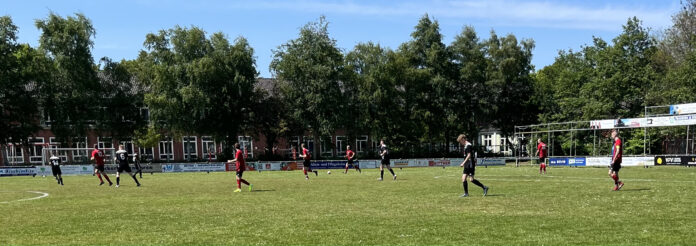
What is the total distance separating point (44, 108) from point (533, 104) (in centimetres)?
5177

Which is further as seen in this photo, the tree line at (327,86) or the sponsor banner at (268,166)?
the tree line at (327,86)

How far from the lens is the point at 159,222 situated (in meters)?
11.1

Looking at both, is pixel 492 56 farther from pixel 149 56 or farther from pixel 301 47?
pixel 149 56

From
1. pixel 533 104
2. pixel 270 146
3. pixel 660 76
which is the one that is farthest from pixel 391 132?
pixel 660 76

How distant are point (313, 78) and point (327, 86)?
1.73 m

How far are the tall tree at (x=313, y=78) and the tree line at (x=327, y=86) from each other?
0.13 meters

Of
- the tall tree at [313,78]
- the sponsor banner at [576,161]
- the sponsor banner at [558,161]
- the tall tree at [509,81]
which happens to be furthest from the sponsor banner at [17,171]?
the tall tree at [509,81]

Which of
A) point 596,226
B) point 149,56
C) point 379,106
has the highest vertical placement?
point 149,56

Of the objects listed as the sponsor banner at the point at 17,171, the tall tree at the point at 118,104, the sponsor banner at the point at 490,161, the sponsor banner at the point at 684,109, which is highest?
the tall tree at the point at 118,104

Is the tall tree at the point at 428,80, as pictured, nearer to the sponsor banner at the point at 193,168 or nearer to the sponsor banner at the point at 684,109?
the sponsor banner at the point at 193,168

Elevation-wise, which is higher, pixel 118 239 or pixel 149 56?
pixel 149 56

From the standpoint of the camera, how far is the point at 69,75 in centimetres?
4941

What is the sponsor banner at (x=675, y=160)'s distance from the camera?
113 feet

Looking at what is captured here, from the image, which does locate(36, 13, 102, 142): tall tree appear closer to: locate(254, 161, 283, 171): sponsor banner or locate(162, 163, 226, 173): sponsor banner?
locate(162, 163, 226, 173): sponsor banner
